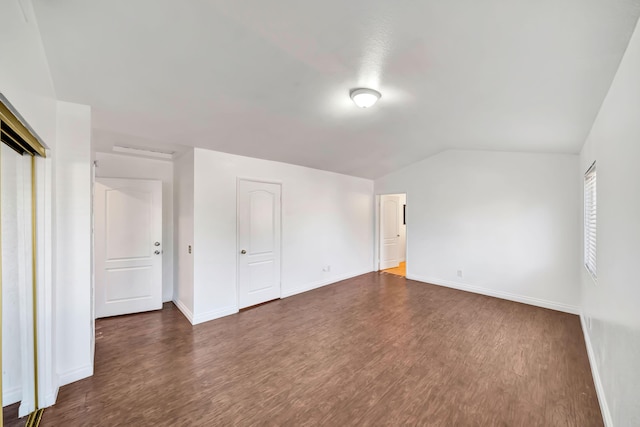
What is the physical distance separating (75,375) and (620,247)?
13.7ft

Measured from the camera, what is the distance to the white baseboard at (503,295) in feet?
13.0

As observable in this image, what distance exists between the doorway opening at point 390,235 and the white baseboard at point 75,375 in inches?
214

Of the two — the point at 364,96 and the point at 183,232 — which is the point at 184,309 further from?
the point at 364,96

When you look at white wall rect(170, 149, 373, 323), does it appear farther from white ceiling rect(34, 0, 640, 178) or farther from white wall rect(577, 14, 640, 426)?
white wall rect(577, 14, 640, 426)

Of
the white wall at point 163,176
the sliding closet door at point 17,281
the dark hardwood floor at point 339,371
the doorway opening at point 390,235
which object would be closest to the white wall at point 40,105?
the sliding closet door at point 17,281

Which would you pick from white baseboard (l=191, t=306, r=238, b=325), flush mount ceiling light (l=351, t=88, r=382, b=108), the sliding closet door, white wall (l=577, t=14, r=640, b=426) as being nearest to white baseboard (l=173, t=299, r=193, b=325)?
white baseboard (l=191, t=306, r=238, b=325)

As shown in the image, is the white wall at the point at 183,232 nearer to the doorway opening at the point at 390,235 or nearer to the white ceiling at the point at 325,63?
the white ceiling at the point at 325,63

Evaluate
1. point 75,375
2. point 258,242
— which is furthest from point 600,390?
point 75,375

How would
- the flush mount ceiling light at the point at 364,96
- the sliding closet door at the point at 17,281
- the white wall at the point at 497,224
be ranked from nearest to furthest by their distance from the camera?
the sliding closet door at the point at 17,281 → the flush mount ceiling light at the point at 364,96 → the white wall at the point at 497,224

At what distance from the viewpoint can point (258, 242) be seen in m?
4.17

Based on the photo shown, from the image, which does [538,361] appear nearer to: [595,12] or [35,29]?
[595,12]

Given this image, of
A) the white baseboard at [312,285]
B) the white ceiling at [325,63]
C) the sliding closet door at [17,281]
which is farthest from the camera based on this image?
the white baseboard at [312,285]

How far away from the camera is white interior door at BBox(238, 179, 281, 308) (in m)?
3.96

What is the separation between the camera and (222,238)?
A: 146 inches
